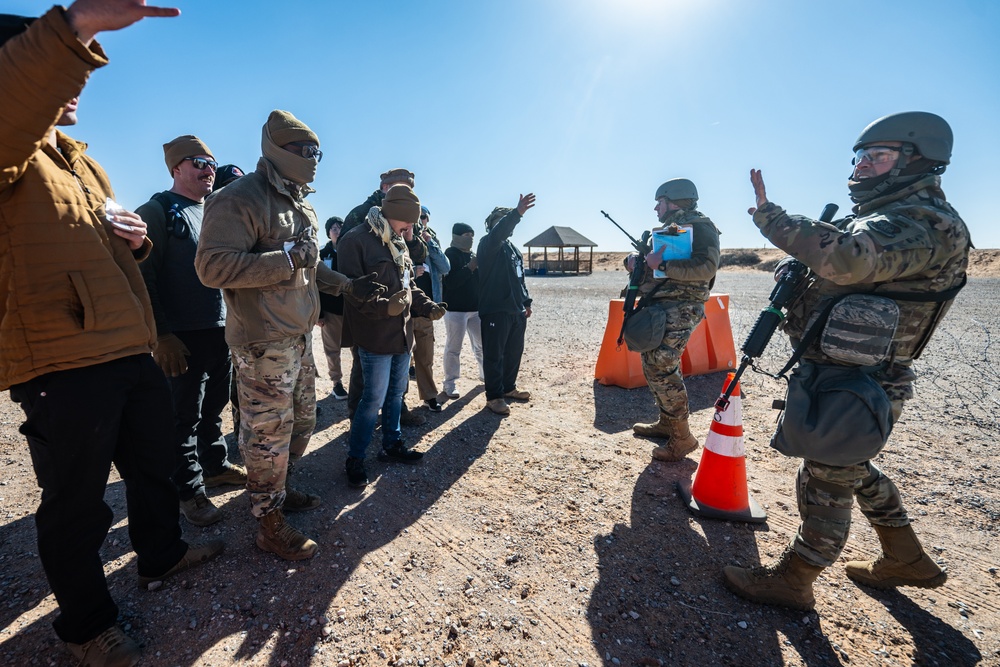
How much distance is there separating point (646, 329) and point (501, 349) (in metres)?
1.83

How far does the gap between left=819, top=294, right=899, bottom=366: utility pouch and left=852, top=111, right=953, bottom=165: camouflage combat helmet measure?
0.73 m

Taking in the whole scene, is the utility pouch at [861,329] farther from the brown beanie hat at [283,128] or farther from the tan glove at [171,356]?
the tan glove at [171,356]

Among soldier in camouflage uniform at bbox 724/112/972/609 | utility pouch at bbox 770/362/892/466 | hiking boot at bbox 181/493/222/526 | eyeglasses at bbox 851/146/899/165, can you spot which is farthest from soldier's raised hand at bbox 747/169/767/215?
hiking boot at bbox 181/493/222/526

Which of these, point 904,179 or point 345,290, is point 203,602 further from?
point 904,179

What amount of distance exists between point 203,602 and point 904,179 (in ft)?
13.0

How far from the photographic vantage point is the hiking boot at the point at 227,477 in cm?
335

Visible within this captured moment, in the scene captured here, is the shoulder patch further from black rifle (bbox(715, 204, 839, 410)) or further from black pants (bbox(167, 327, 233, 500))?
black pants (bbox(167, 327, 233, 500))

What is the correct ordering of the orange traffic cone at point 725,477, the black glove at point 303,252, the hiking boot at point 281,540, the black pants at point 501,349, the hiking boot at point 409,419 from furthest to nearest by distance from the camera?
the black pants at point 501,349
the hiking boot at point 409,419
the orange traffic cone at point 725,477
the hiking boot at point 281,540
the black glove at point 303,252

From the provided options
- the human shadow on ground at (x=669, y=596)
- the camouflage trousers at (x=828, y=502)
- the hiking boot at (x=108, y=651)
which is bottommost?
the human shadow on ground at (x=669, y=596)

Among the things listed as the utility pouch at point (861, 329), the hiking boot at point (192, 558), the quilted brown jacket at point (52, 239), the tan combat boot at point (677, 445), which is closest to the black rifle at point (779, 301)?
the utility pouch at point (861, 329)

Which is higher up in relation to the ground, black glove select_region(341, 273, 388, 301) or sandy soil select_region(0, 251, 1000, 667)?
black glove select_region(341, 273, 388, 301)

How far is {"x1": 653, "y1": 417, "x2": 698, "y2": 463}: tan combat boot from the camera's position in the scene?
3807mm

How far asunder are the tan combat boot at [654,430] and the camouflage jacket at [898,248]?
6.57ft

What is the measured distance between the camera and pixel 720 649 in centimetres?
204
